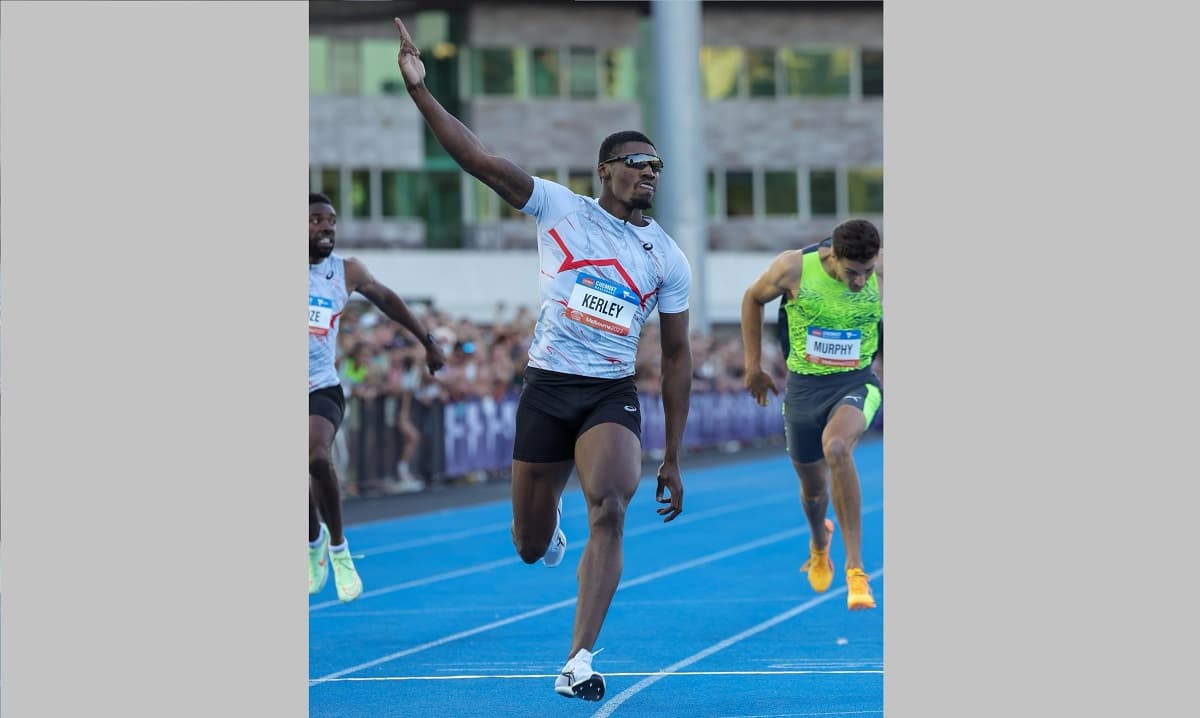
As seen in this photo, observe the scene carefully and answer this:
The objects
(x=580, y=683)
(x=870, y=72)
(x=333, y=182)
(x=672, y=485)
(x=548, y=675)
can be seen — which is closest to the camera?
(x=580, y=683)

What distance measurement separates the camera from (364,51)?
46312 mm

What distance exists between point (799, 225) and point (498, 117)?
8.40 m

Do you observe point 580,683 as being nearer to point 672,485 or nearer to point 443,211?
point 672,485

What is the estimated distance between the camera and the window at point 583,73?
4841 centimetres

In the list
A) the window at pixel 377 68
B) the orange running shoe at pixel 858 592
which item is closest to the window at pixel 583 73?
the window at pixel 377 68

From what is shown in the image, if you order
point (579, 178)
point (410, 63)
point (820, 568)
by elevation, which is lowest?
point (820, 568)

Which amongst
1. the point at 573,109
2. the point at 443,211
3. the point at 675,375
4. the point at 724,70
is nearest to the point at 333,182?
the point at 443,211

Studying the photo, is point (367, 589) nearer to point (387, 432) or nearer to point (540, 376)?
point (540, 376)

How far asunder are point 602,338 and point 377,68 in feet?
132

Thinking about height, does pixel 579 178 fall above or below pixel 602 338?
above

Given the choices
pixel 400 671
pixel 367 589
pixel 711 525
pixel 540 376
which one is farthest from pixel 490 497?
pixel 540 376

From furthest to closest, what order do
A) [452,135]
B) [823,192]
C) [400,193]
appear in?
[823,192] → [400,193] → [452,135]

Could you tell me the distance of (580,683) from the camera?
6.42 m

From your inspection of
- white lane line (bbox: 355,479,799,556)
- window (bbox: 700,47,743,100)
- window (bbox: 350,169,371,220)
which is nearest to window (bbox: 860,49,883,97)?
window (bbox: 700,47,743,100)
